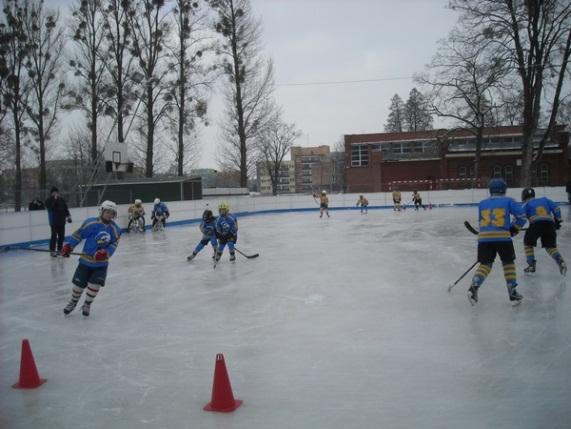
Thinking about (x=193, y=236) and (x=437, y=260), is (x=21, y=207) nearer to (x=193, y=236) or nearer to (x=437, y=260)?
(x=193, y=236)

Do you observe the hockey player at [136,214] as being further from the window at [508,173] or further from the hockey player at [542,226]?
the window at [508,173]

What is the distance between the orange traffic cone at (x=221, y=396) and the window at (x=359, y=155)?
159 feet

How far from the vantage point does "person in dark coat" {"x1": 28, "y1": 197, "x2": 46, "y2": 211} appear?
16.7m

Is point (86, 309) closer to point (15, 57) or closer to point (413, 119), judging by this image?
point (15, 57)

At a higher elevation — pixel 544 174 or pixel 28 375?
pixel 544 174

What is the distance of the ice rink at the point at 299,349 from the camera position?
3.47 meters

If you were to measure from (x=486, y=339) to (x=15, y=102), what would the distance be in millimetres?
26676

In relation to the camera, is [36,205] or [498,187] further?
[36,205]

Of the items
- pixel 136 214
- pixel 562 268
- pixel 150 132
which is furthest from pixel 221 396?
pixel 150 132

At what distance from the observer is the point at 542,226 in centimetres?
800

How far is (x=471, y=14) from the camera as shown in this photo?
23.4 meters

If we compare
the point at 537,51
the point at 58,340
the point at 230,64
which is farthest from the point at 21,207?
the point at 537,51

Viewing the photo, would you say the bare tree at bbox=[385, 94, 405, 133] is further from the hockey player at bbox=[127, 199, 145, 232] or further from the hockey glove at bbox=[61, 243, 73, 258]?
the hockey glove at bbox=[61, 243, 73, 258]

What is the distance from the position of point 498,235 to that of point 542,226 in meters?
2.25
